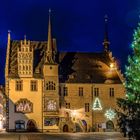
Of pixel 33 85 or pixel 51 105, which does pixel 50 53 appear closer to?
pixel 33 85

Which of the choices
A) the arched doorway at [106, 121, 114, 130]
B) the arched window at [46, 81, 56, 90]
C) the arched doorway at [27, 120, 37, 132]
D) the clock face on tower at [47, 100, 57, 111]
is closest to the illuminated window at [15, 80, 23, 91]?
the arched window at [46, 81, 56, 90]

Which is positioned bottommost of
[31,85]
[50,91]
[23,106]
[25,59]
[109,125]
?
[109,125]

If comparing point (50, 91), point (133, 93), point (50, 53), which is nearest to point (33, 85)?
point (50, 91)

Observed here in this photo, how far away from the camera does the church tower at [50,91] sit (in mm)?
94688

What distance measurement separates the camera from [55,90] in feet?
316

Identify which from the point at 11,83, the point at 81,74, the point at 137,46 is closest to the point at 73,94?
the point at 81,74

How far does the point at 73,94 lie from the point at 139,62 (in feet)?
201

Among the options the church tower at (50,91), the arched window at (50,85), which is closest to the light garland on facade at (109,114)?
the church tower at (50,91)

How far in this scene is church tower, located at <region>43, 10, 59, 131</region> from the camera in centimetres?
9469

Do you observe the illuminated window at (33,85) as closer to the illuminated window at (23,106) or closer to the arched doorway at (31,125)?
the illuminated window at (23,106)

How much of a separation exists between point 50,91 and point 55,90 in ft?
2.85

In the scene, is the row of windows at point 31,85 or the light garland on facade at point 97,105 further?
Result: the light garland on facade at point 97,105

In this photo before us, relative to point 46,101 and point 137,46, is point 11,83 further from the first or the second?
point 137,46

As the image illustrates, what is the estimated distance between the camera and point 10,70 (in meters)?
96.6
